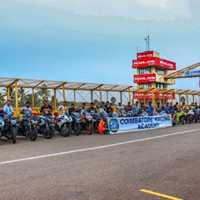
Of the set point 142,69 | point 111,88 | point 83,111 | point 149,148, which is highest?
point 142,69

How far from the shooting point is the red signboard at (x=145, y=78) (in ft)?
212

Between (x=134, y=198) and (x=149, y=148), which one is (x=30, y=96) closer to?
(x=149, y=148)

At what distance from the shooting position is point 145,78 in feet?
218

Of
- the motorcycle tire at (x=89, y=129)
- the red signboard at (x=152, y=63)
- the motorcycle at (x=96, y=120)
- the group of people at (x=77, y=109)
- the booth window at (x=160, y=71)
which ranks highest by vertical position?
the red signboard at (x=152, y=63)

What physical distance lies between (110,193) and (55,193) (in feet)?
2.88

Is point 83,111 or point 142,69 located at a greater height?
point 142,69

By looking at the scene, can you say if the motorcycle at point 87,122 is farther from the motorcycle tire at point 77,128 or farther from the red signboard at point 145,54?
the red signboard at point 145,54

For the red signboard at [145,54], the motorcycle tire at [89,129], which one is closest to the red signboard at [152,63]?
the red signboard at [145,54]

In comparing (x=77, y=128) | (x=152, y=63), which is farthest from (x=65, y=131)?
(x=152, y=63)

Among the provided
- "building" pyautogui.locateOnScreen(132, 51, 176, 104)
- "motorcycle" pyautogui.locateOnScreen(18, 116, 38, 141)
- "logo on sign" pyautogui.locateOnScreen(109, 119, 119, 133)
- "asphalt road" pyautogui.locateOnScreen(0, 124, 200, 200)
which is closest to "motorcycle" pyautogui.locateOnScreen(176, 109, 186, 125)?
"logo on sign" pyautogui.locateOnScreen(109, 119, 119, 133)

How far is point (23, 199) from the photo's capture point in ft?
13.4

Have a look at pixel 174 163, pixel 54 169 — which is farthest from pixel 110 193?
→ pixel 174 163

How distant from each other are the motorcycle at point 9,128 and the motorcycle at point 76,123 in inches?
127

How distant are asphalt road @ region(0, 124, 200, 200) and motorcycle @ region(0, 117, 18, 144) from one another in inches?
86.8
